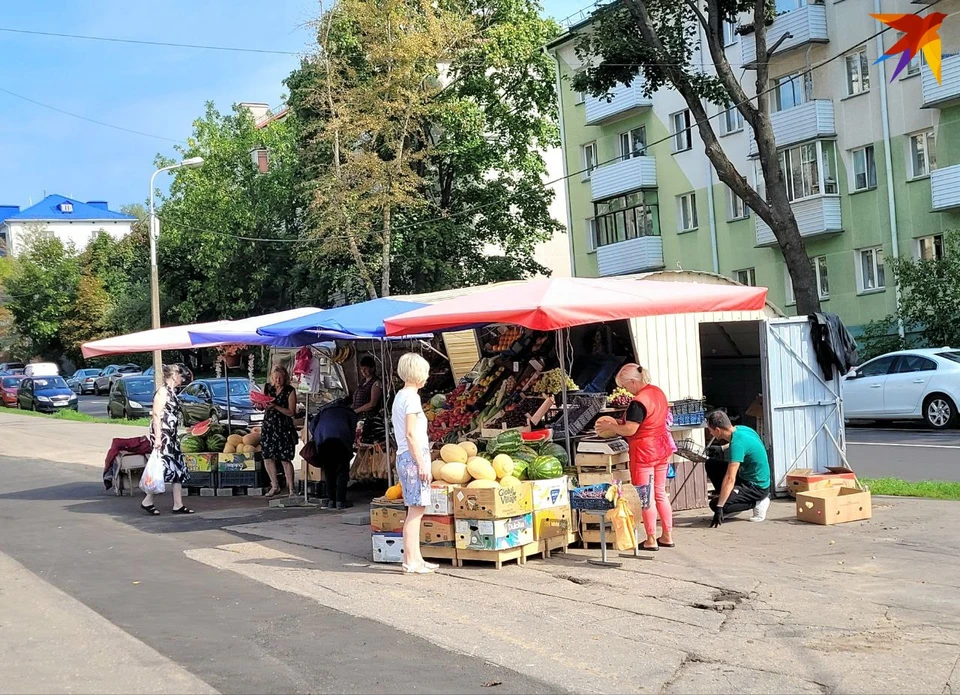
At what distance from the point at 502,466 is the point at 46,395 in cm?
3825

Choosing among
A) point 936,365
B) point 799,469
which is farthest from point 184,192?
point 799,469

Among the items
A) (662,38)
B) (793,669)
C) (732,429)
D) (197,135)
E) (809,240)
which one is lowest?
(793,669)

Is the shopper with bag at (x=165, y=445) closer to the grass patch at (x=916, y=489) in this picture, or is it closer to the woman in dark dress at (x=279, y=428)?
the woman in dark dress at (x=279, y=428)

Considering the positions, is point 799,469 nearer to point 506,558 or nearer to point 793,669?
point 506,558

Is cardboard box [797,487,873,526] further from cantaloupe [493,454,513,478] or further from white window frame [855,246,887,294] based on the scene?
white window frame [855,246,887,294]

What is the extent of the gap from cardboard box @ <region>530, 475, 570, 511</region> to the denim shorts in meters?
1.11

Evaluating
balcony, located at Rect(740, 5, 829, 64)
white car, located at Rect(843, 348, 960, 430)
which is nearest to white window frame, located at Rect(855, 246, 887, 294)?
balcony, located at Rect(740, 5, 829, 64)

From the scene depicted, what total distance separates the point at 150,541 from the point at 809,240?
26.0m

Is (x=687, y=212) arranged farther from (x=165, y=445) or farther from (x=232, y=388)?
(x=165, y=445)

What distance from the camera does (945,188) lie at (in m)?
27.4

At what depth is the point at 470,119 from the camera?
35.1m

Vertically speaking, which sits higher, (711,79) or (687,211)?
(711,79)

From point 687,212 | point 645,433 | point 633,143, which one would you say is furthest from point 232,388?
point 645,433

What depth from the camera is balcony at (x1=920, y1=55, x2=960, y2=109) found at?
26672 millimetres
